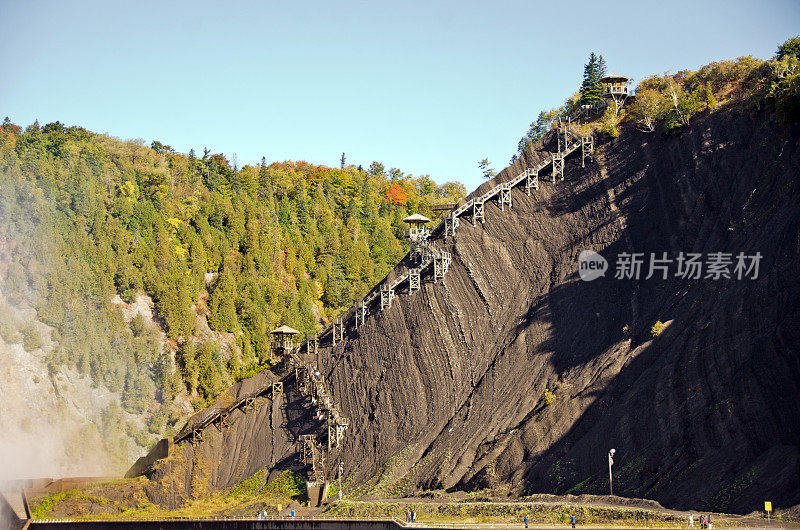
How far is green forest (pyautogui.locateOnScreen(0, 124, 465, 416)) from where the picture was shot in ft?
260

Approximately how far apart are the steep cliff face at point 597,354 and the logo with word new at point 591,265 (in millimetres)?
482

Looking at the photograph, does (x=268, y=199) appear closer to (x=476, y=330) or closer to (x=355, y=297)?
(x=355, y=297)

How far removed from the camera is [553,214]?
6384 centimetres

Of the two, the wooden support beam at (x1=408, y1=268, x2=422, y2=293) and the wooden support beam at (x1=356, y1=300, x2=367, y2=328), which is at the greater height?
the wooden support beam at (x1=408, y1=268, x2=422, y2=293)

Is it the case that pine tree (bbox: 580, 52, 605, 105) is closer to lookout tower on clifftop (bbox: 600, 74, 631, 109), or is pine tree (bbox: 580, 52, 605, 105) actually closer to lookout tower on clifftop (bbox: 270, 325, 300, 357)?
lookout tower on clifftop (bbox: 600, 74, 631, 109)

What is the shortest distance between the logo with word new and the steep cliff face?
482 millimetres

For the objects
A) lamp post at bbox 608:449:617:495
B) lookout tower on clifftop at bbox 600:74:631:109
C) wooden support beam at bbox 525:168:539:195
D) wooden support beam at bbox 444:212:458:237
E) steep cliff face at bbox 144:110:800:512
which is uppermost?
lookout tower on clifftop at bbox 600:74:631:109

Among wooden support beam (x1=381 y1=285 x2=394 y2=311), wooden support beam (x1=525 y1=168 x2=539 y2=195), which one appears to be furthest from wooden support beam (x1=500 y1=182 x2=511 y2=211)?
wooden support beam (x1=381 y1=285 x2=394 y2=311)

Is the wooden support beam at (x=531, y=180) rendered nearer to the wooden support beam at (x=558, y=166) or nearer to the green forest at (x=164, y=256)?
the wooden support beam at (x=558, y=166)

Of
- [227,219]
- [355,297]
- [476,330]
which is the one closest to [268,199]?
[227,219]

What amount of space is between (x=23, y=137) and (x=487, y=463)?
222 feet

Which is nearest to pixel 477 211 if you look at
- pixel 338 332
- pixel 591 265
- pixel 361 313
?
pixel 591 265

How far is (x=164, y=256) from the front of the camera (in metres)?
87.3

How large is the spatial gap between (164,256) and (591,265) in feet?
146
